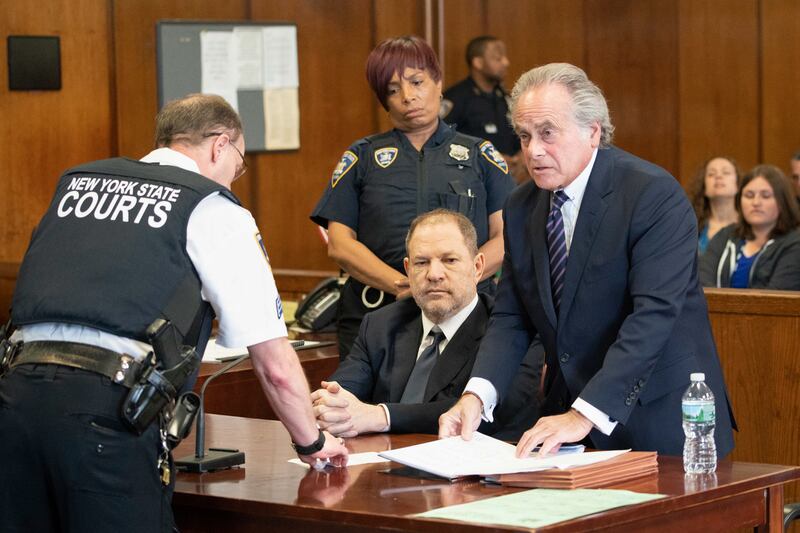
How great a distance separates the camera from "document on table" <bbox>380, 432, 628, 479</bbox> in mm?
2502

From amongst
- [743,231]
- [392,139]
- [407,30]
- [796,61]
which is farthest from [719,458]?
[796,61]

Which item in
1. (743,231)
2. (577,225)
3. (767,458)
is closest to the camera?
(577,225)

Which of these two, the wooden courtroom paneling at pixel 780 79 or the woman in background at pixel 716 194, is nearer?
the woman in background at pixel 716 194

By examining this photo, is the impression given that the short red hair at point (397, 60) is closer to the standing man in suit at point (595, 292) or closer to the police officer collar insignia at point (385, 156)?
the police officer collar insignia at point (385, 156)

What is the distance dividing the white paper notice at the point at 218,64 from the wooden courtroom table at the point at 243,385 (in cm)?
324

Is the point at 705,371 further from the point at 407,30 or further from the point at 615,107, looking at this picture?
the point at 615,107

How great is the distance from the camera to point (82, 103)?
23.2ft

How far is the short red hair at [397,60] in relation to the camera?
13.5 feet

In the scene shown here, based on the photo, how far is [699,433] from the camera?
263cm

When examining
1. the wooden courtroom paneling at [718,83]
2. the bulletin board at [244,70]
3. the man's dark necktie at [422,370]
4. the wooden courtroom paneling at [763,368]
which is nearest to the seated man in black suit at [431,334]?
the man's dark necktie at [422,370]

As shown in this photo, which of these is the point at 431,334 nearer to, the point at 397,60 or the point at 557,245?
the point at 557,245

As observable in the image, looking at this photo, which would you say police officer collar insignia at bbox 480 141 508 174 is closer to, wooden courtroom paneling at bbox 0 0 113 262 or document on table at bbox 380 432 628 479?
document on table at bbox 380 432 628 479

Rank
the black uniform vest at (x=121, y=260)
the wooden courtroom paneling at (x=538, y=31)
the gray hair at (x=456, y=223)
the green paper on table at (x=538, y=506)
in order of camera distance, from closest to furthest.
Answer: the green paper on table at (x=538, y=506)
the black uniform vest at (x=121, y=260)
the gray hair at (x=456, y=223)
the wooden courtroom paneling at (x=538, y=31)

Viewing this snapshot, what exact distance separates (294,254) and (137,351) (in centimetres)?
564
